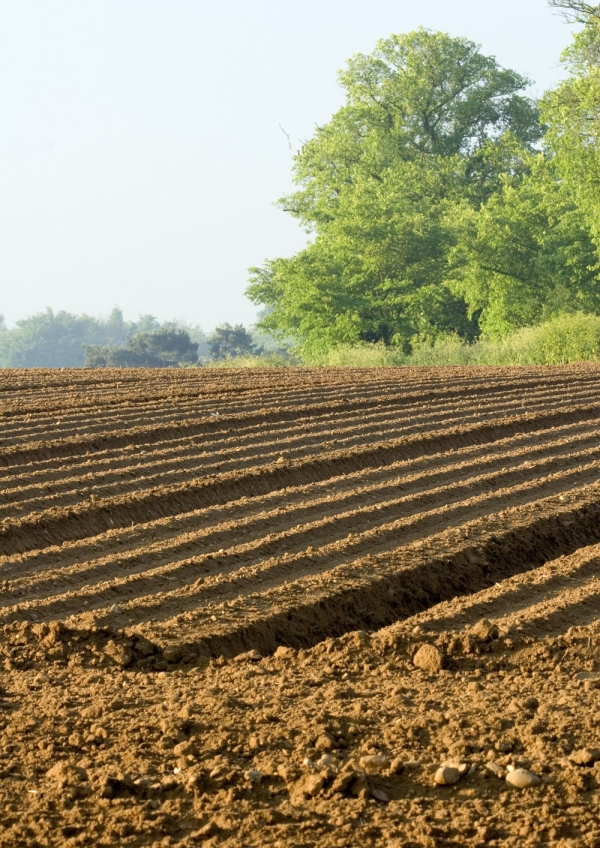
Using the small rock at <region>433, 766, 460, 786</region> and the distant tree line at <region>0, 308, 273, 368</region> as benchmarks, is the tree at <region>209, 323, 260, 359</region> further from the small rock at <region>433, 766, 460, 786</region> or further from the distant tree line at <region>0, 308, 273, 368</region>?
the small rock at <region>433, 766, 460, 786</region>

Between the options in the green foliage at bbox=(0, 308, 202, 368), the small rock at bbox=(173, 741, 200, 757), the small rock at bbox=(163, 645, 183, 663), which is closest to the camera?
the small rock at bbox=(173, 741, 200, 757)

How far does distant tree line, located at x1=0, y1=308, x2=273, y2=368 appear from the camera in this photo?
66438 mm

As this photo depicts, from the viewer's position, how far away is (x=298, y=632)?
17.9ft

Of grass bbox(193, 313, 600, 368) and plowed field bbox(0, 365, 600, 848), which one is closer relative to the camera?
plowed field bbox(0, 365, 600, 848)

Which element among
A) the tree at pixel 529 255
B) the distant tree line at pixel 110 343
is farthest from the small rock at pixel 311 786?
the distant tree line at pixel 110 343

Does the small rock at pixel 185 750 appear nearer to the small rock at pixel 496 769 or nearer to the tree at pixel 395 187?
the small rock at pixel 496 769

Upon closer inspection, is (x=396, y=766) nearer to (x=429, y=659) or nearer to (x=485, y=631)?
(x=429, y=659)

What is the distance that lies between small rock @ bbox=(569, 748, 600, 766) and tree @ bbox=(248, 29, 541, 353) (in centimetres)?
3345

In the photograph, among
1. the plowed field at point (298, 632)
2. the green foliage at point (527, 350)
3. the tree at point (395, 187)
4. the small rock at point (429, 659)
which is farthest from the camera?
the tree at point (395, 187)

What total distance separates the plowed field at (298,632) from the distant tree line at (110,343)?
41837mm

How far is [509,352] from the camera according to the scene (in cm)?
2786

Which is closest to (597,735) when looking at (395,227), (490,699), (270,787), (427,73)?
(490,699)

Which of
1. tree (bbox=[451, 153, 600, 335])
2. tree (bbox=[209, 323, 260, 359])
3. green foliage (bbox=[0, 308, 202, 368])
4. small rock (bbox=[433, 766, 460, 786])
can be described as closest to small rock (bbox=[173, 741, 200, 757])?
small rock (bbox=[433, 766, 460, 786])

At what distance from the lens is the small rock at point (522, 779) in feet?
10.3
